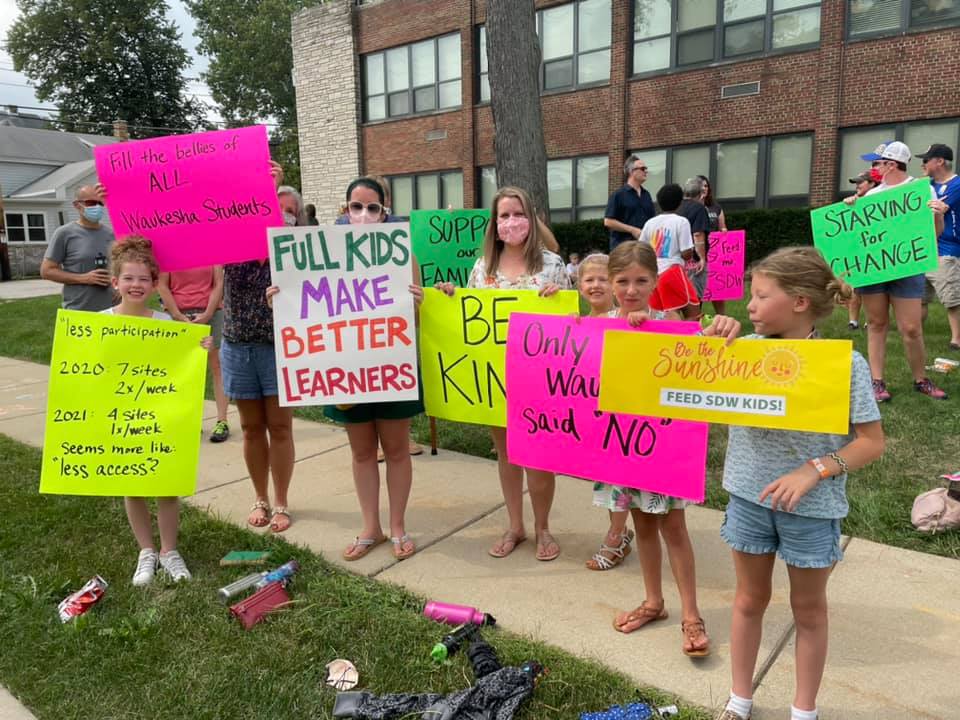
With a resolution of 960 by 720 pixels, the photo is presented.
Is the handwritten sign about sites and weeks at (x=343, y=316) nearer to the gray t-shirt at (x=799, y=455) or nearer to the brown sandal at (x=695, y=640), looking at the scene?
the brown sandal at (x=695, y=640)

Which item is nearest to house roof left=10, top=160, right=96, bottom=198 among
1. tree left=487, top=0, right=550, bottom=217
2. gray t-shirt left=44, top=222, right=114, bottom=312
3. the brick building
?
the brick building

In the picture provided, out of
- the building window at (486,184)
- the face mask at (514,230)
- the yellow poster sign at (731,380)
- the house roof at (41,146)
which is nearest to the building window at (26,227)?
the house roof at (41,146)

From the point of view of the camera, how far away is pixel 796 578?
6.76 ft

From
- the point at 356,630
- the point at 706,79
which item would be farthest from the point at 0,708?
the point at 706,79

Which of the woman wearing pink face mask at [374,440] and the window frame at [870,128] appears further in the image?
the window frame at [870,128]

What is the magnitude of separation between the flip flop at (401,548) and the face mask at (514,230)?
163cm

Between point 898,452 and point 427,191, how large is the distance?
1799 cm

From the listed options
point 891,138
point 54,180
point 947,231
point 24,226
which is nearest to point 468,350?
point 947,231

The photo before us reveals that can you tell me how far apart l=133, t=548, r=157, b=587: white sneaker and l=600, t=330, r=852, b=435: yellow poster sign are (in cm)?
236

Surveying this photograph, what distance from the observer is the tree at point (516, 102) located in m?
7.12

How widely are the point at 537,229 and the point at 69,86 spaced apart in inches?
2241

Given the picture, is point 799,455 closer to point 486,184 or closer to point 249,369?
point 249,369

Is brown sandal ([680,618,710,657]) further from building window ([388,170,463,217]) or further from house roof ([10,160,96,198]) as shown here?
house roof ([10,160,96,198])

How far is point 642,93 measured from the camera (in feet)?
53.1
